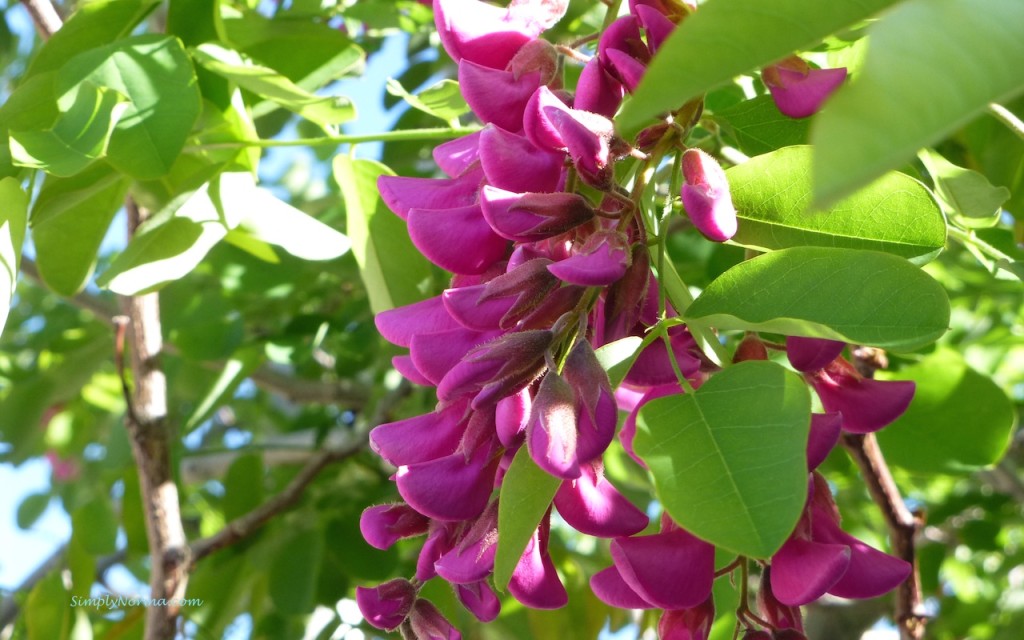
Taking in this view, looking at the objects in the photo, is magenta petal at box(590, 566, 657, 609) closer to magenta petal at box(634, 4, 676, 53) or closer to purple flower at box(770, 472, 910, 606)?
purple flower at box(770, 472, 910, 606)

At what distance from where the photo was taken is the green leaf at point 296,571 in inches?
55.1

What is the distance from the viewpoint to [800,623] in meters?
0.56

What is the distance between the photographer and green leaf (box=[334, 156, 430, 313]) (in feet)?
2.87

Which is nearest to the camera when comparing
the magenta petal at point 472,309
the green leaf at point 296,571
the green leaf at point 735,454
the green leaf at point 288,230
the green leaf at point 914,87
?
the green leaf at point 914,87

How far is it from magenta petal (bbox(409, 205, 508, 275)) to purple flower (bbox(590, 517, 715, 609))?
170mm

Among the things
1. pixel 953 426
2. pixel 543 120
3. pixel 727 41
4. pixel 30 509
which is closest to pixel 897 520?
pixel 953 426

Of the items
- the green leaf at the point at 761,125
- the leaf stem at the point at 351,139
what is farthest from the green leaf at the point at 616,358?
the leaf stem at the point at 351,139

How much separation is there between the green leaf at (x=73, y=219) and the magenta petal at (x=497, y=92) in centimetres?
42

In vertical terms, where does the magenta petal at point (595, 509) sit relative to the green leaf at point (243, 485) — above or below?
above

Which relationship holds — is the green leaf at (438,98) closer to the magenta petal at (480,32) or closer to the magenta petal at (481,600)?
the magenta petal at (480,32)

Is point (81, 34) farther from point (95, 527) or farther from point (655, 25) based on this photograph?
point (95, 527)

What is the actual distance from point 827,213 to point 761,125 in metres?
0.13

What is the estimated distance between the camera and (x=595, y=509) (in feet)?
1.77

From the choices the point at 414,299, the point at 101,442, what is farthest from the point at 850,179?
the point at 101,442
